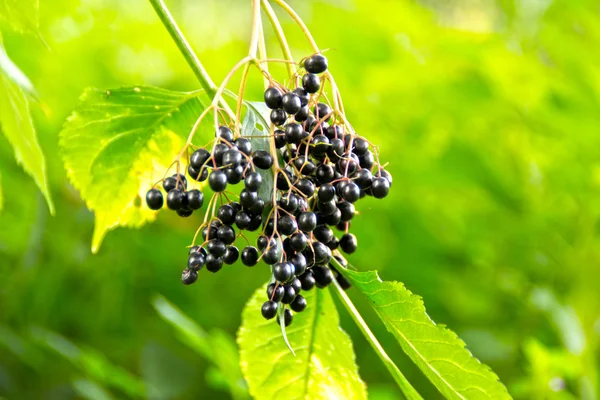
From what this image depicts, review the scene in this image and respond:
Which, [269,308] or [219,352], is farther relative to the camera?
[219,352]

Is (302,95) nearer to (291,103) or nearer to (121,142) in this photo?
(291,103)

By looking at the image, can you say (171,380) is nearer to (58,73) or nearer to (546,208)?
(58,73)

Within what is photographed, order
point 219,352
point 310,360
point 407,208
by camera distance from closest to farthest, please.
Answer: point 310,360 < point 219,352 < point 407,208

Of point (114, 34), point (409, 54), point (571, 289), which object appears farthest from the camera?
point (114, 34)

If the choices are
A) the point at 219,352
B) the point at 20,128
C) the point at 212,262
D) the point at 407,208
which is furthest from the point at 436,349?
the point at 407,208

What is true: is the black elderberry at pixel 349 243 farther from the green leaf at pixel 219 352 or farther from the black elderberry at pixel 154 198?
the green leaf at pixel 219 352

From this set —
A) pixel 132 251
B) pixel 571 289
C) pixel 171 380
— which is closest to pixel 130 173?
pixel 171 380

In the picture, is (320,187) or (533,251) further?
(533,251)
